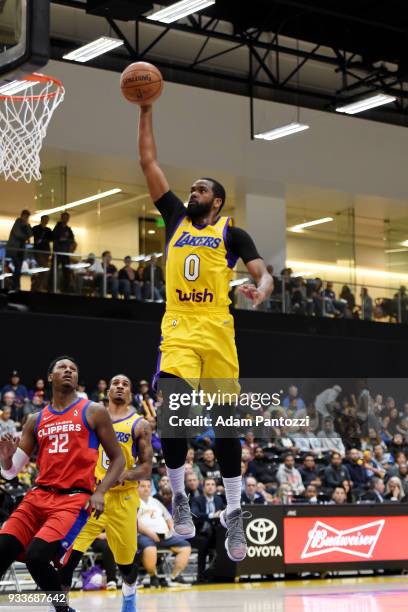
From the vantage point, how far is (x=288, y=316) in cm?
2581

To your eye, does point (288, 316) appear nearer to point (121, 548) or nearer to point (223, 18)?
point (223, 18)

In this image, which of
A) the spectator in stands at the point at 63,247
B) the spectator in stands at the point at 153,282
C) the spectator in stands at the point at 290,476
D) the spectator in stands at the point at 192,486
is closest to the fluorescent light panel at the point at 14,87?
the spectator in stands at the point at 63,247

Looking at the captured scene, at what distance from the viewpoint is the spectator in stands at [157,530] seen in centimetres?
1505

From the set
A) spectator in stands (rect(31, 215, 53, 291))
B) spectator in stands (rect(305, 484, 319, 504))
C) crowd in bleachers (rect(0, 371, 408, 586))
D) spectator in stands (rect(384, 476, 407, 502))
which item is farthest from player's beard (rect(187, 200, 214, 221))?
spectator in stands (rect(31, 215, 53, 291))

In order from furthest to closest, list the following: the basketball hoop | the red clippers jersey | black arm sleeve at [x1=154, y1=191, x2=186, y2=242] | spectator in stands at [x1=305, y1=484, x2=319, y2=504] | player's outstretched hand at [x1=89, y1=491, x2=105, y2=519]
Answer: spectator in stands at [x1=305, y1=484, x2=319, y2=504], the basketball hoop, the red clippers jersey, player's outstretched hand at [x1=89, y1=491, x2=105, y2=519], black arm sleeve at [x1=154, y1=191, x2=186, y2=242]

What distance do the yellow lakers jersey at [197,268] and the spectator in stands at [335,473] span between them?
39.9 feet

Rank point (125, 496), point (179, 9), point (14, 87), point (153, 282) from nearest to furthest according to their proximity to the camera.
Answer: point (125, 496) < point (14, 87) < point (179, 9) < point (153, 282)

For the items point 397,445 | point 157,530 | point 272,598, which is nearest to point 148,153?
point 272,598

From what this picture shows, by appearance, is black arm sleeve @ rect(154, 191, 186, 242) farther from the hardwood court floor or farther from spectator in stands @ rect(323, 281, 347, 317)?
spectator in stands @ rect(323, 281, 347, 317)

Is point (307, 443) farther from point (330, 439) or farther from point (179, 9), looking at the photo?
point (179, 9)

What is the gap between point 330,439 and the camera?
20.9 meters

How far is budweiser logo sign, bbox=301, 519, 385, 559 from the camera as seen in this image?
16484 millimetres

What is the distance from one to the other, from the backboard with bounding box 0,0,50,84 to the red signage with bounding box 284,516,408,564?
1000 cm

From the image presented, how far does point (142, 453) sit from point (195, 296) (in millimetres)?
3789
